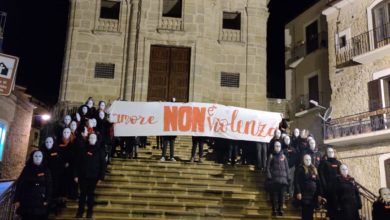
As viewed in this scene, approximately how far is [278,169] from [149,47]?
12180 mm

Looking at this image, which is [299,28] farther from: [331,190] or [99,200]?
[99,200]

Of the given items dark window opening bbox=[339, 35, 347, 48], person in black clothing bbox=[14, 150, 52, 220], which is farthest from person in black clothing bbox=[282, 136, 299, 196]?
dark window opening bbox=[339, 35, 347, 48]

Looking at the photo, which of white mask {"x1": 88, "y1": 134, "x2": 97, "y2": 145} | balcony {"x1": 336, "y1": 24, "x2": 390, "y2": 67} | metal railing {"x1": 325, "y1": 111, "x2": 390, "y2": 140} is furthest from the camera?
balcony {"x1": 336, "y1": 24, "x2": 390, "y2": 67}

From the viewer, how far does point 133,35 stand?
794 inches

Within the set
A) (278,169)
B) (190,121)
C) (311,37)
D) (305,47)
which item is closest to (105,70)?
(190,121)

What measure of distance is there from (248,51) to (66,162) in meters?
14.0

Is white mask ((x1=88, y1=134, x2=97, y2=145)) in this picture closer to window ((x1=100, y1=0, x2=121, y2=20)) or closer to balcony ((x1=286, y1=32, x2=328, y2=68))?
window ((x1=100, y1=0, x2=121, y2=20))

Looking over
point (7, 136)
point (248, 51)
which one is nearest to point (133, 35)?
point (248, 51)

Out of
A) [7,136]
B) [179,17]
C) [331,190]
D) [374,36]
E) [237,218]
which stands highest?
[179,17]

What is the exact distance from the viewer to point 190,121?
41.7 feet

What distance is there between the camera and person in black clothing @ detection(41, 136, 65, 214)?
8.47 meters

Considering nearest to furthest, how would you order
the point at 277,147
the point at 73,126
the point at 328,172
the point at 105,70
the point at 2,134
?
the point at 328,172, the point at 277,147, the point at 73,126, the point at 105,70, the point at 2,134

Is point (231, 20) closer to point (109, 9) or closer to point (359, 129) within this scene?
point (109, 9)

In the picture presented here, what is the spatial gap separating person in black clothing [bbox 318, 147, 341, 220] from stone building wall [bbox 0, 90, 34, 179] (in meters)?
17.8
